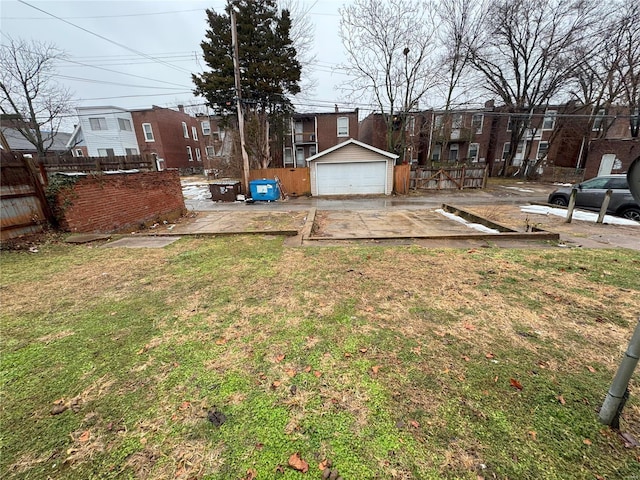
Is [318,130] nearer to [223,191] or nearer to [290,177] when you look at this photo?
[290,177]

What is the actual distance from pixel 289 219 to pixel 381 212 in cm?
387

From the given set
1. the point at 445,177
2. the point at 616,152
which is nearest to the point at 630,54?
the point at 616,152

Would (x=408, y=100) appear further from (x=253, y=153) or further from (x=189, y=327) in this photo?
(x=189, y=327)

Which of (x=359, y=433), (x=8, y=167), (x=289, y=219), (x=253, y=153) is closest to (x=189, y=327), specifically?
(x=359, y=433)

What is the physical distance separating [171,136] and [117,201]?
1142 inches

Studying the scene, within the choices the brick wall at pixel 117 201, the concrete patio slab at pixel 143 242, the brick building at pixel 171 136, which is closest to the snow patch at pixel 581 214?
the concrete patio slab at pixel 143 242

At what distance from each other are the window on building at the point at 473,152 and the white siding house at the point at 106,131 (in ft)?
121

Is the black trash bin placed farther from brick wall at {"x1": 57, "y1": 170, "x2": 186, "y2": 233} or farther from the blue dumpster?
brick wall at {"x1": 57, "y1": 170, "x2": 186, "y2": 233}

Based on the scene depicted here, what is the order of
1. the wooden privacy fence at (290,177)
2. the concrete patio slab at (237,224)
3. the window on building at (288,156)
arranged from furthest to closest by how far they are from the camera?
the window on building at (288,156) < the wooden privacy fence at (290,177) < the concrete patio slab at (237,224)

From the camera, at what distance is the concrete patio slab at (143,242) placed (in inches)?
229

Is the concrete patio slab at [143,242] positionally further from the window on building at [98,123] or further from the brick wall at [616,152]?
the window on building at [98,123]

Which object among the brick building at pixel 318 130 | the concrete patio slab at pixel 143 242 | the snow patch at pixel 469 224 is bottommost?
the snow patch at pixel 469 224

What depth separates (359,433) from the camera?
1.66 m

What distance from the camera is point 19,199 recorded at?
5.45 meters
